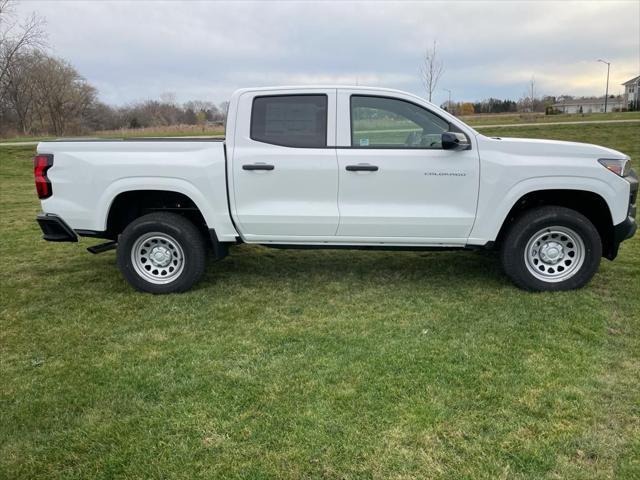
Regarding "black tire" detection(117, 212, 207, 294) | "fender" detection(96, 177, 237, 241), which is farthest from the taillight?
"black tire" detection(117, 212, 207, 294)

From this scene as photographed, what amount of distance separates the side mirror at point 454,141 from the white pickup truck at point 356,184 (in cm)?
2

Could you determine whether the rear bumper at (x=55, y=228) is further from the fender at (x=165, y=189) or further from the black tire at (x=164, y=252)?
the black tire at (x=164, y=252)

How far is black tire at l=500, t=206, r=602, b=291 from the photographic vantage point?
4.96 m

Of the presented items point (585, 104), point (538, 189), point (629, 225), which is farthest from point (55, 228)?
point (585, 104)

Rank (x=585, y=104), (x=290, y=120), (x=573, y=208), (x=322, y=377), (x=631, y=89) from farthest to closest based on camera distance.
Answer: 1. (x=585, y=104)
2. (x=631, y=89)
3. (x=573, y=208)
4. (x=290, y=120)
5. (x=322, y=377)

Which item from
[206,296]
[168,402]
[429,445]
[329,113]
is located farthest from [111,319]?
[429,445]

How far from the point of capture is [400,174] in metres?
4.91

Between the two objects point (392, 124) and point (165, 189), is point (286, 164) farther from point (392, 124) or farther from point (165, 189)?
point (165, 189)

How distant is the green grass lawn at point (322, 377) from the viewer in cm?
275

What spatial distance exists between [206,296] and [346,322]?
1.52 meters

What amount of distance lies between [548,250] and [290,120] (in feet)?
9.04

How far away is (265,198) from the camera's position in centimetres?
506

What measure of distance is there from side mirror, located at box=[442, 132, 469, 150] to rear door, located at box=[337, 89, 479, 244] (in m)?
0.06

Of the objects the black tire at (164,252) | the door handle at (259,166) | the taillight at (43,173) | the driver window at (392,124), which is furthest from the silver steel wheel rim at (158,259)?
the driver window at (392,124)
